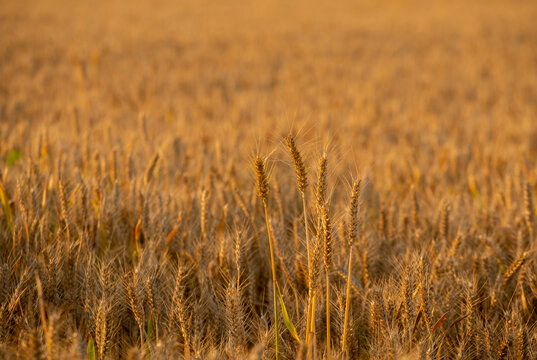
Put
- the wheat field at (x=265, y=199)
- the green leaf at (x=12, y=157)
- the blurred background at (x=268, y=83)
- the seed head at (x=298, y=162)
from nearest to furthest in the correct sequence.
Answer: the seed head at (x=298, y=162)
the wheat field at (x=265, y=199)
the green leaf at (x=12, y=157)
the blurred background at (x=268, y=83)

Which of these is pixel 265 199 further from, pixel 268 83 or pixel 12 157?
pixel 268 83

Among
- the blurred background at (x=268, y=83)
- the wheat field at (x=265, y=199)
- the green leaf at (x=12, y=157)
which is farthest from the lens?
the blurred background at (x=268, y=83)

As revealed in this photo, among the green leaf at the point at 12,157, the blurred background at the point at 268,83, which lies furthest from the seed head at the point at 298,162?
the green leaf at the point at 12,157

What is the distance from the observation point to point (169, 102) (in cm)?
516

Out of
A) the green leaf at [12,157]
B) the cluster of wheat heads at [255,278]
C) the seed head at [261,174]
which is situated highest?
the seed head at [261,174]

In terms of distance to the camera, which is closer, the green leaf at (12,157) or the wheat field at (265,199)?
the wheat field at (265,199)

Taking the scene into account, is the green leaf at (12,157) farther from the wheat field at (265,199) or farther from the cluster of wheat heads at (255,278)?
the cluster of wheat heads at (255,278)

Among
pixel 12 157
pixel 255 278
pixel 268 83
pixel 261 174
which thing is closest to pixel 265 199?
pixel 261 174

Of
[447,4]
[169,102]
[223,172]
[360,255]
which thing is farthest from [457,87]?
[447,4]

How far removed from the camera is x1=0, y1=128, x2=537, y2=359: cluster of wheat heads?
1.08 meters

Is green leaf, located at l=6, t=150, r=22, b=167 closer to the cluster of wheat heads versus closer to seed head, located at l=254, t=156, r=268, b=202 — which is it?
the cluster of wheat heads

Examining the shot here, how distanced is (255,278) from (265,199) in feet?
2.27

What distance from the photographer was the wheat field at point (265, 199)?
1.17m

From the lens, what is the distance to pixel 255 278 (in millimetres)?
1649
